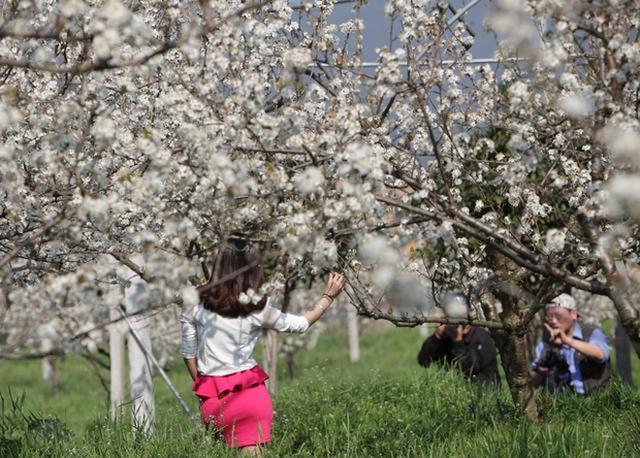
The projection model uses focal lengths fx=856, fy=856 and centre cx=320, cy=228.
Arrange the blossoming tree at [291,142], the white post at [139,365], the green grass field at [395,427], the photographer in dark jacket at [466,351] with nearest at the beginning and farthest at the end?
1. the blossoming tree at [291,142]
2. the green grass field at [395,427]
3. the white post at [139,365]
4. the photographer in dark jacket at [466,351]

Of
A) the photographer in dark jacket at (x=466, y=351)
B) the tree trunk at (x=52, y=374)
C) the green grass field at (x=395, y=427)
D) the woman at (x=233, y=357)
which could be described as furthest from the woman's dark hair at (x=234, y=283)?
the tree trunk at (x=52, y=374)

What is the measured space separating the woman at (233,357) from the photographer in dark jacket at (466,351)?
247 centimetres

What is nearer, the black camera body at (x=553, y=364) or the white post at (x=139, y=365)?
the white post at (x=139, y=365)

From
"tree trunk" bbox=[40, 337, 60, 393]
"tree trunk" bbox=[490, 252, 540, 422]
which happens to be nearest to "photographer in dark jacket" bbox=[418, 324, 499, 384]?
"tree trunk" bbox=[490, 252, 540, 422]

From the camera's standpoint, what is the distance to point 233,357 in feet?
15.2

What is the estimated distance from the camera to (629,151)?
2.81 m

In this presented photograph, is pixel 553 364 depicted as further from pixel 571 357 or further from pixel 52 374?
pixel 52 374

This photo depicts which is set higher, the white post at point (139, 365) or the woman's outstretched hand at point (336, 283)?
the woman's outstretched hand at point (336, 283)

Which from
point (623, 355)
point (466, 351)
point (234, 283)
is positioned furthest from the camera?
point (623, 355)

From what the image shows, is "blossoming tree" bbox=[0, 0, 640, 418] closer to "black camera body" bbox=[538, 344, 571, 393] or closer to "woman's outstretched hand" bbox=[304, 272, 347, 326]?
"woman's outstretched hand" bbox=[304, 272, 347, 326]

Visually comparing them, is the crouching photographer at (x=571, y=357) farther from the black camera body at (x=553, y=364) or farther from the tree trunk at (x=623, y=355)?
the tree trunk at (x=623, y=355)

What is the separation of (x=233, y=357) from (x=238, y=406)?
0.27 metres

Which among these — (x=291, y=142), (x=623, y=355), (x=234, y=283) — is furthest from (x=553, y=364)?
(x=291, y=142)

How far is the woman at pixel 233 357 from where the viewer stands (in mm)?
4547
